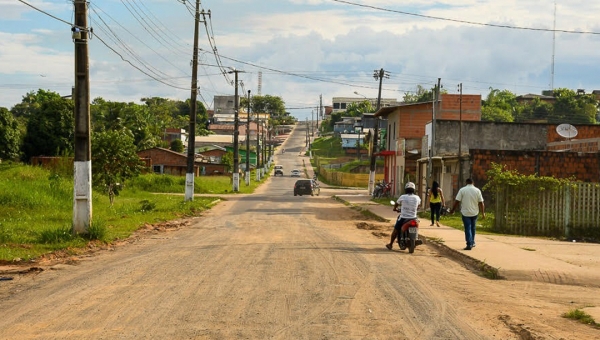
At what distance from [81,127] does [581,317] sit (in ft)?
41.7

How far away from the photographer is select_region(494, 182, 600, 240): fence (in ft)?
81.2

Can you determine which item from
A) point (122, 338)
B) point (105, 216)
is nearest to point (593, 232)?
point (105, 216)

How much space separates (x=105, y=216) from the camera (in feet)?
89.6

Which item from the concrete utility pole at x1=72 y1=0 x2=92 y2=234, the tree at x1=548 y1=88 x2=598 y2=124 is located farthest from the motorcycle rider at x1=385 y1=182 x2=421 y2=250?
the tree at x1=548 y1=88 x2=598 y2=124

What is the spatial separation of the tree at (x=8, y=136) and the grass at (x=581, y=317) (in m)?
57.8

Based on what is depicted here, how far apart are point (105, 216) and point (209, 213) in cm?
771

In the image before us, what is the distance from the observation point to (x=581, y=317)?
10398 mm

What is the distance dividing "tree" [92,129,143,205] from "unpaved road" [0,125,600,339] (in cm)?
1892

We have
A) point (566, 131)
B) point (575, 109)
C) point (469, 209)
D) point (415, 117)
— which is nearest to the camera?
point (469, 209)

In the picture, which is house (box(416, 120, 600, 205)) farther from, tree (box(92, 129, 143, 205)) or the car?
the car

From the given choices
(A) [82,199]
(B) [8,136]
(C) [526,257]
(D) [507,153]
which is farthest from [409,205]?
(B) [8,136]

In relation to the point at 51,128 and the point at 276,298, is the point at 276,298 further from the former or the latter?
the point at 51,128

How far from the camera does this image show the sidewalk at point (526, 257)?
14766mm

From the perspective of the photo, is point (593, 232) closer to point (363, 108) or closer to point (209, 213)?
point (209, 213)
